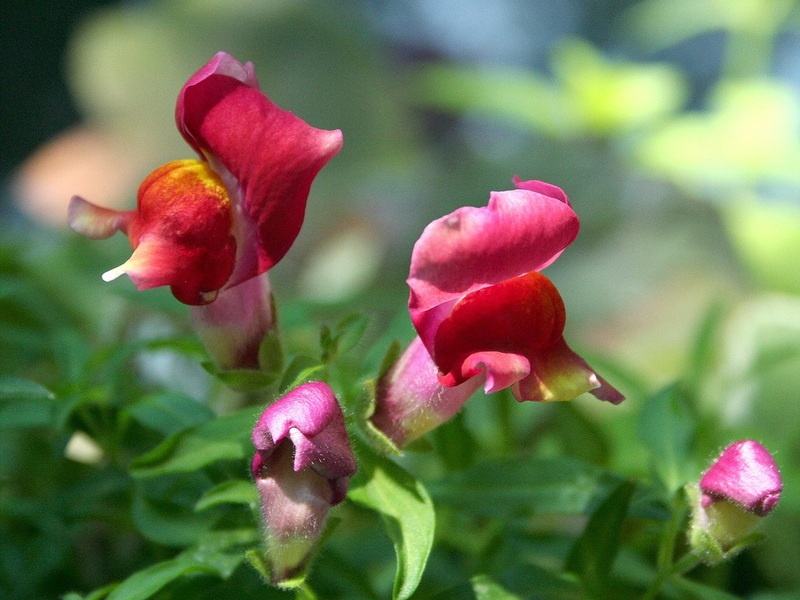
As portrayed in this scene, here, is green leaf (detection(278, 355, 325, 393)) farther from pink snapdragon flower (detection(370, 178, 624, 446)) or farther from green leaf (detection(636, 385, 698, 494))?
green leaf (detection(636, 385, 698, 494))

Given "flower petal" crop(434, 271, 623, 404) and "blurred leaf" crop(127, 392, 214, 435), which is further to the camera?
"blurred leaf" crop(127, 392, 214, 435)

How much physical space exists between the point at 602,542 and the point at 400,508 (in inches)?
4.9

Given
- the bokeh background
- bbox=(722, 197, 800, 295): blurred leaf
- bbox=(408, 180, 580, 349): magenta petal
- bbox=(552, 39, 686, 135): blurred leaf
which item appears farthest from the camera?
bbox=(552, 39, 686, 135): blurred leaf

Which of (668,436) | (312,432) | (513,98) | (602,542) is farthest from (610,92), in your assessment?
(312,432)

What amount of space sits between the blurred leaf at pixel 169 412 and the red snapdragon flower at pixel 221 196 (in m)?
0.10

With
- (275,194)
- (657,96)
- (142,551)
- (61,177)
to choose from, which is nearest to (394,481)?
(275,194)

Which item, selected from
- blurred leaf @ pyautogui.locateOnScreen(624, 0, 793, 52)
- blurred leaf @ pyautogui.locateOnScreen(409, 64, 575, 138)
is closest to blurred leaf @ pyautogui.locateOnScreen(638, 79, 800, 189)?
blurred leaf @ pyautogui.locateOnScreen(624, 0, 793, 52)

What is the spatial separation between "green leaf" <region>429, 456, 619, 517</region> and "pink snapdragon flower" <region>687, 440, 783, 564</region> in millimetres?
68

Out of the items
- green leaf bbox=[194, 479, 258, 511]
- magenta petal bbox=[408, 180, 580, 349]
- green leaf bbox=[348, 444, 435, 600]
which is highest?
magenta petal bbox=[408, 180, 580, 349]

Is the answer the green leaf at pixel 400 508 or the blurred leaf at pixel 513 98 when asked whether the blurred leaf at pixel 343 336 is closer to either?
the green leaf at pixel 400 508

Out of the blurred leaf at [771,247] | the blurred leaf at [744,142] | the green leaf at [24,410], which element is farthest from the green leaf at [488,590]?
the blurred leaf at [744,142]

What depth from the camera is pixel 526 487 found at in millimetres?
526

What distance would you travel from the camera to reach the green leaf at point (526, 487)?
1.69 ft

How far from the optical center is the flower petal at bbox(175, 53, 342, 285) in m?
0.42
